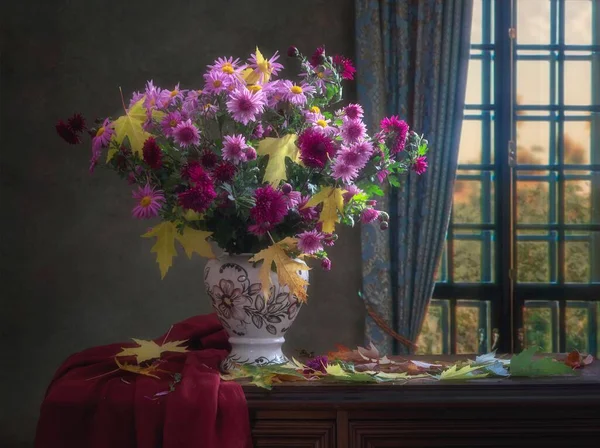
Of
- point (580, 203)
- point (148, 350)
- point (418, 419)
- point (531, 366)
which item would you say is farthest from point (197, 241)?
point (580, 203)

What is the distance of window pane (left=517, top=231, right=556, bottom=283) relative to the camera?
389cm

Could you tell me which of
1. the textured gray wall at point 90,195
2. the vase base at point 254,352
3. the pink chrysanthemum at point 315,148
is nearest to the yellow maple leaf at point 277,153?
the pink chrysanthemum at point 315,148

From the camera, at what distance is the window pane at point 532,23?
3.88m

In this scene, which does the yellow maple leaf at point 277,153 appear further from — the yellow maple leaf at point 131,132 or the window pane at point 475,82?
the window pane at point 475,82

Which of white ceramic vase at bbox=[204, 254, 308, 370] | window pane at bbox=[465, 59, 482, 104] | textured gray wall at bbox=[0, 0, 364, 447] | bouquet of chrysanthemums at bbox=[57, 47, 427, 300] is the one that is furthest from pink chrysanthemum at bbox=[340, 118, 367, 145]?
window pane at bbox=[465, 59, 482, 104]

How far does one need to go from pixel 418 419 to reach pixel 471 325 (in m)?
2.25

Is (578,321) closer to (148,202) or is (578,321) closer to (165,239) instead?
(165,239)

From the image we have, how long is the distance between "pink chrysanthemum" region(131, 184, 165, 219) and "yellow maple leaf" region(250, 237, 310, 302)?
232 mm

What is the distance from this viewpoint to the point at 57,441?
173cm

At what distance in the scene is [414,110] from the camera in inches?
149

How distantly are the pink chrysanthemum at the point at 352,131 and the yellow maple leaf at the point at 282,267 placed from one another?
249 mm

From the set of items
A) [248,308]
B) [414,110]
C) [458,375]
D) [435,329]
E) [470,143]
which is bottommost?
[435,329]

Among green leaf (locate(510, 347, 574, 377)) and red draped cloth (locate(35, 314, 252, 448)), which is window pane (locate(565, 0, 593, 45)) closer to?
green leaf (locate(510, 347, 574, 377))

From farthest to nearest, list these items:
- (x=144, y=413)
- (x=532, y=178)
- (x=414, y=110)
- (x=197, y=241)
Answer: (x=532, y=178) → (x=414, y=110) → (x=197, y=241) → (x=144, y=413)
